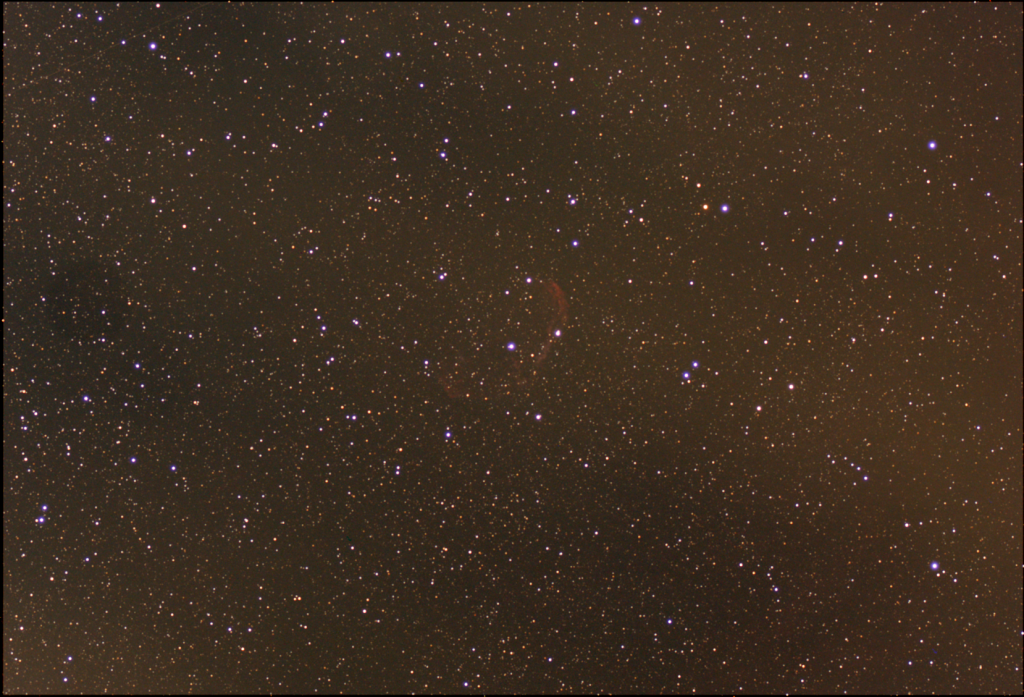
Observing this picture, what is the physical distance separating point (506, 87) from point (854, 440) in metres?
0.29

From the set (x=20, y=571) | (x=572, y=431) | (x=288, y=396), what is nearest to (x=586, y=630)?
(x=572, y=431)

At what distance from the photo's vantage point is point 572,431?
1.01 ft

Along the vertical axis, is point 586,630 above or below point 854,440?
below

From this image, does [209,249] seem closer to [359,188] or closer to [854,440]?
[359,188]

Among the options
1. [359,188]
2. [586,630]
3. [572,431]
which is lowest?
[586,630]

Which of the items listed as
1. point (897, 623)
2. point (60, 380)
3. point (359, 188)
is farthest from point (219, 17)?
point (897, 623)

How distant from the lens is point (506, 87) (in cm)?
30

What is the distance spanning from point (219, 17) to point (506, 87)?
162mm

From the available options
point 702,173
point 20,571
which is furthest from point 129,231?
point 702,173

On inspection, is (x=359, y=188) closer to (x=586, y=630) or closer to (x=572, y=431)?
(x=572, y=431)

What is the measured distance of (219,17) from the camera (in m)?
0.29

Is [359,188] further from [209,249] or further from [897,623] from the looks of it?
[897,623]

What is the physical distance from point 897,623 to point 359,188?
41 centimetres

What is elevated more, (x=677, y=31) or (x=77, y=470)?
(x=677, y=31)
